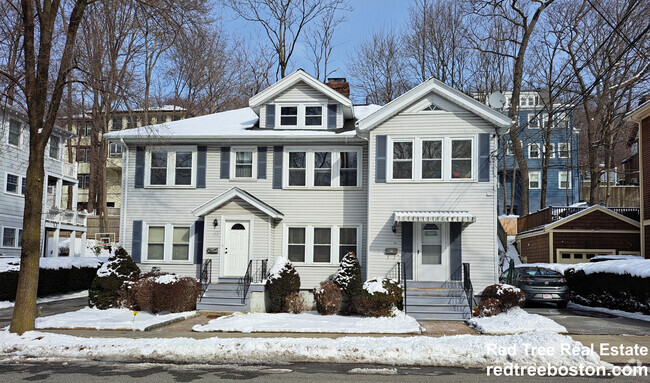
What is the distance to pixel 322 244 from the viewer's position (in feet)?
63.9

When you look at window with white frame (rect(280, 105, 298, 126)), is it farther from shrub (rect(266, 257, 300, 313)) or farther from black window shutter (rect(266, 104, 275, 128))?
shrub (rect(266, 257, 300, 313))

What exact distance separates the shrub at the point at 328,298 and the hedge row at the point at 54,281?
11.8m

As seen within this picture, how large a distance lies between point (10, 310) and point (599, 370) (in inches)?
694

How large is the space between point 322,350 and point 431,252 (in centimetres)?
848

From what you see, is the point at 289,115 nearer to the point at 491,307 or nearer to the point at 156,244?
the point at 156,244

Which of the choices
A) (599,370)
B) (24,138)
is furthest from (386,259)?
(24,138)

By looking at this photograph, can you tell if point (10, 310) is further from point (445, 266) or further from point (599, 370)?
point (599, 370)

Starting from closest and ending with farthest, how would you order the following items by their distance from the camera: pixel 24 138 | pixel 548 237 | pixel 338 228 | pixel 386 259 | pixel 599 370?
pixel 599 370 < pixel 386 259 < pixel 338 228 < pixel 548 237 < pixel 24 138

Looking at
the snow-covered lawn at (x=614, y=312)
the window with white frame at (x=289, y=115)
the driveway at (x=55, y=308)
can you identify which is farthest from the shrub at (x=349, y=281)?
the driveway at (x=55, y=308)

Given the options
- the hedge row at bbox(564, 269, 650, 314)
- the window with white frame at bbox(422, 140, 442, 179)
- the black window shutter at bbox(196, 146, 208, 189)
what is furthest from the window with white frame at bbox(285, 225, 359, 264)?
the hedge row at bbox(564, 269, 650, 314)

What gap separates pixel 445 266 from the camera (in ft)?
59.0

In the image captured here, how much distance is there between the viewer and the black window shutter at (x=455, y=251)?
1789cm

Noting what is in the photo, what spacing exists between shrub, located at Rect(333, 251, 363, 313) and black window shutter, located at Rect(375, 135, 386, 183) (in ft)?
10.0

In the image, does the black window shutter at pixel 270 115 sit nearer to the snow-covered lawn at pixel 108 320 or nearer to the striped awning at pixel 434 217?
the striped awning at pixel 434 217
